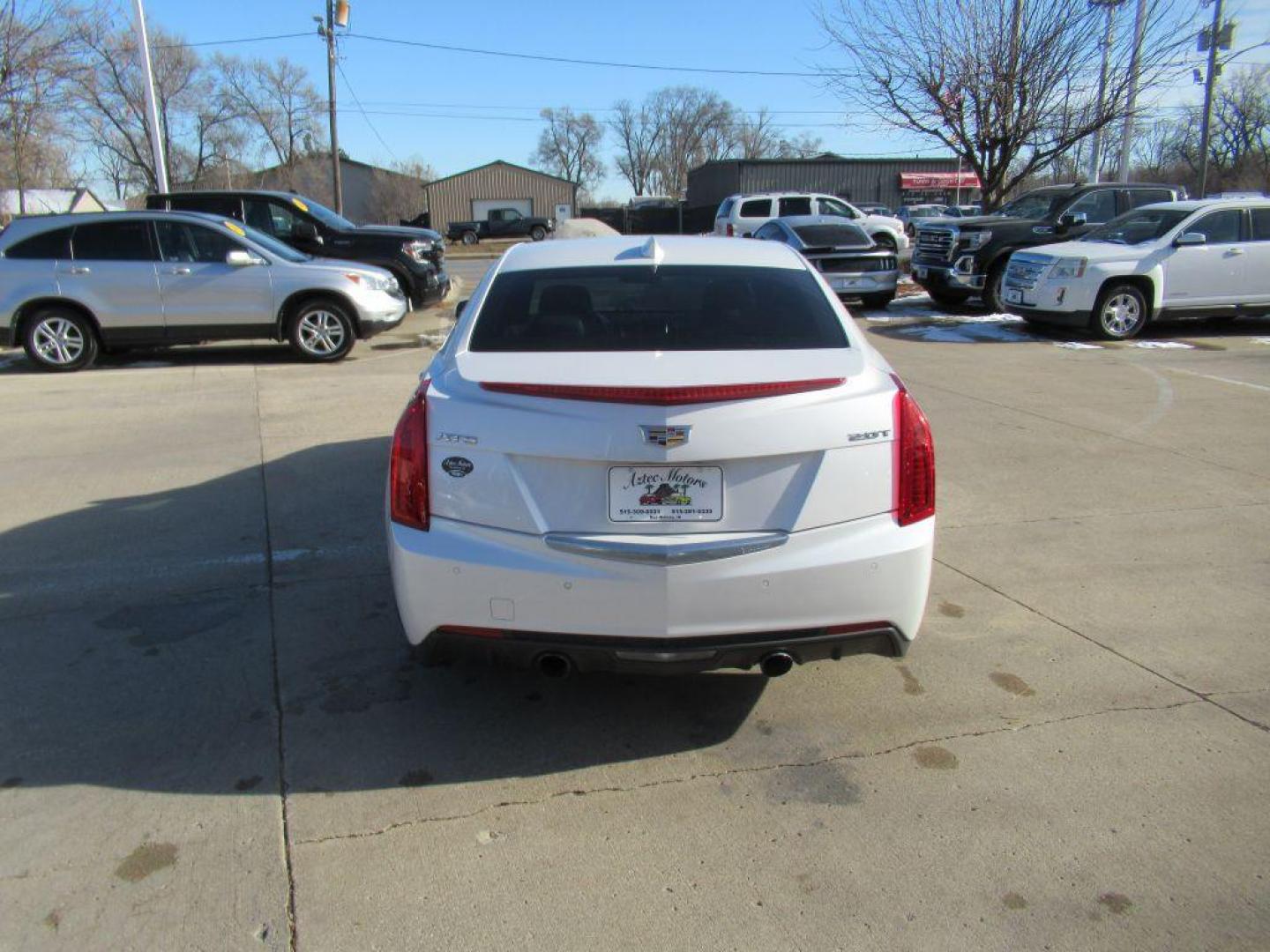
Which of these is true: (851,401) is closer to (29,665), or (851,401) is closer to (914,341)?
(29,665)

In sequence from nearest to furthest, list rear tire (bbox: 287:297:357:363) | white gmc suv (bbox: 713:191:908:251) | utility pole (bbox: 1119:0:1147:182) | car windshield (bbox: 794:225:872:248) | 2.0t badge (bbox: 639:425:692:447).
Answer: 2.0t badge (bbox: 639:425:692:447), rear tire (bbox: 287:297:357:363), car windshield (bbox: 794:225:872:248), utility pole (bbox: 1119:0:1147:182), white gmc suv (bbox: 713:191:908:251)

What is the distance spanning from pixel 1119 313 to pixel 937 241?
4188 millimetres

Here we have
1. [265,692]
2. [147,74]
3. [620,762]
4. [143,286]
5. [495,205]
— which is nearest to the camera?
[620,762]

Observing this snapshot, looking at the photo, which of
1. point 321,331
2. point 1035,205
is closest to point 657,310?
point 321,331

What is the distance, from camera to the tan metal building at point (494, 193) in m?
73.8

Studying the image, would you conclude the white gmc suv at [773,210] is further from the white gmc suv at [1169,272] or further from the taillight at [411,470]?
the taillight at [411,470]

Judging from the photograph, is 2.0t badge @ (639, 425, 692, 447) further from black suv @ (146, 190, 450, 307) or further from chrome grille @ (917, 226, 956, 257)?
chrome grille @ (917, 226, 956, 257)

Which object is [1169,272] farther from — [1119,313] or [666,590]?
[666,590]

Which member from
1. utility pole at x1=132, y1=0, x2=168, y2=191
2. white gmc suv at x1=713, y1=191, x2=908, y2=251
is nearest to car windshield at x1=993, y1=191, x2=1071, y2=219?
white gmc suv at x1=713, y1=191, x2=908, y2=251

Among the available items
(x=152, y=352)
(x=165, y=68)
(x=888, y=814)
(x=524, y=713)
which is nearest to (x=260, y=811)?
(x=524, y=713)

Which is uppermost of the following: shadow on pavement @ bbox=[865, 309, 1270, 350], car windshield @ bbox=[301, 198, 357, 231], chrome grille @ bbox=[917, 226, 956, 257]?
car windshield @ bbox=[301, 198, 357, 231]

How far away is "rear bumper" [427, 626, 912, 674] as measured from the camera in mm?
2939

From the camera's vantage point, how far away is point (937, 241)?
16.2m

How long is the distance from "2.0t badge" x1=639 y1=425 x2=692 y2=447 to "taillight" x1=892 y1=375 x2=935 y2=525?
74cm
